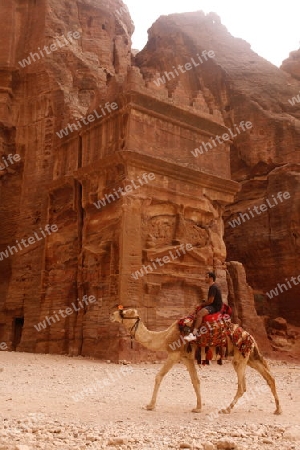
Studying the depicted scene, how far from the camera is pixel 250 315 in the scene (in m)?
18.1

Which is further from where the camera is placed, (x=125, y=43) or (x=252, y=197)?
(x=125, y=43)

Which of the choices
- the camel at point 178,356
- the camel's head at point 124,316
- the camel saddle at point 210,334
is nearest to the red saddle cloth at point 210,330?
the camel saddle at point 210,334

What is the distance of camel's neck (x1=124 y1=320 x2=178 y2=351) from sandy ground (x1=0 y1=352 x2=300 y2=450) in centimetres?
87

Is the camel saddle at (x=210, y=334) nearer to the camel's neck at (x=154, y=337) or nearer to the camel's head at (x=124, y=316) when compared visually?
the camel's neck at (x=154, y=337)

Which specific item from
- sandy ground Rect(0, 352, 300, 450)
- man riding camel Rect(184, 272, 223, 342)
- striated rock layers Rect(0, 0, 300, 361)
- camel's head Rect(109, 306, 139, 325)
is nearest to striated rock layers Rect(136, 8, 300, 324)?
striated rock layers Rect(0, 0, 300, 361)

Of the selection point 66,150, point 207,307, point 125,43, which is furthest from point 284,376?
point 125,43

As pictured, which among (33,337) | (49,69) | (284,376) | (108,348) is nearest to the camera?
(284,376)

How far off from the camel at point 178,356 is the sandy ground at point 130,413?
25 centimetres

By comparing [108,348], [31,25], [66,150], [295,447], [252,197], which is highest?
[31,25]

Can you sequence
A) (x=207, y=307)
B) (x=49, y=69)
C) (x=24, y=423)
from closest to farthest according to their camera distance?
(x=24, y=423), (x=207, y=307), (x=49, y=69)

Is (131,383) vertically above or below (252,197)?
below

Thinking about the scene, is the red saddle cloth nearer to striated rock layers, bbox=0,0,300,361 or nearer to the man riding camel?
the man riding camel

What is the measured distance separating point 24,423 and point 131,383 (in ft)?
14.3

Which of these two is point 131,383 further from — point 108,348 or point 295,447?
point 295,447
